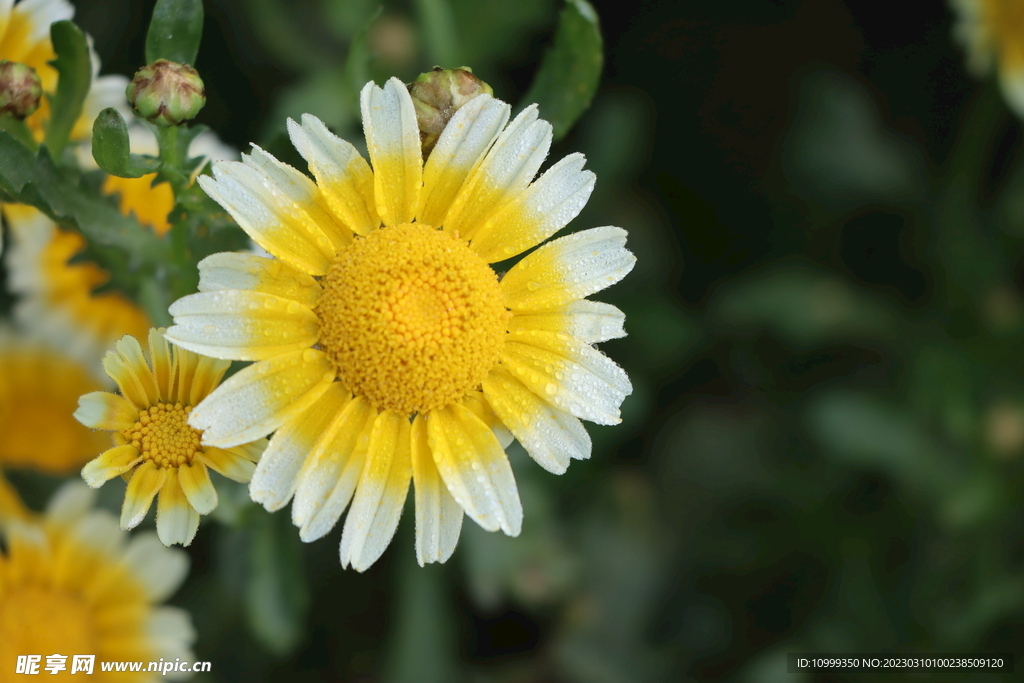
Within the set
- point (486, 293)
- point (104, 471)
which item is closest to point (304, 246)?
point (486, 293)

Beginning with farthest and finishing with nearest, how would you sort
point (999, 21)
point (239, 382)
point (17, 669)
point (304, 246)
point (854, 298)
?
point (854, 298) < point (999, 21) < point (17, 669) < point (304, 246) < point (239, 382)

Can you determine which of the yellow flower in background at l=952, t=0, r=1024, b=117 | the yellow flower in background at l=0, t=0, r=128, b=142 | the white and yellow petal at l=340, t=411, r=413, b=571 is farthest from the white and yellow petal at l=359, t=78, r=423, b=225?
the yellow flower in background at l=952, t=0, r=1024, b=117

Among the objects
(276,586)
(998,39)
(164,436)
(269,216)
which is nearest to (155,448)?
(164,436)

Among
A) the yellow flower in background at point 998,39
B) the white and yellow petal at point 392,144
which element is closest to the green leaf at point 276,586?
the white and yellow petal at point 392,144

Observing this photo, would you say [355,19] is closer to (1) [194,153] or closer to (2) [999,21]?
(1) [194,153]

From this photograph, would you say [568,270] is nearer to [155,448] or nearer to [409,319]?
[409,319]

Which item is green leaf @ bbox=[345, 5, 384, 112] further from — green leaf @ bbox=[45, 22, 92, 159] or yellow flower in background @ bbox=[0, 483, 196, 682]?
yellow flower in background @ bbox=[0, 483, 196, 682]
